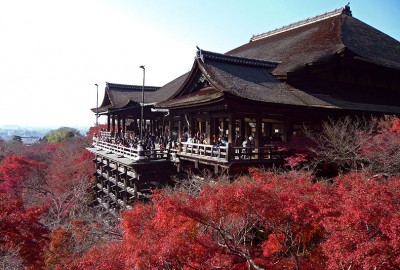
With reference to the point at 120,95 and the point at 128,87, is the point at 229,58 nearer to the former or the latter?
the point at 120,95

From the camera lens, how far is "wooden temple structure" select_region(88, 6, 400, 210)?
14.9 metres

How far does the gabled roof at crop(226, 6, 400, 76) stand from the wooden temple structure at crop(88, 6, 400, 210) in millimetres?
106

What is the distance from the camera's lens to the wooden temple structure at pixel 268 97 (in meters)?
14.9

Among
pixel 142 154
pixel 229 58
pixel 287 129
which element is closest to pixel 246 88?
pixel 287 129

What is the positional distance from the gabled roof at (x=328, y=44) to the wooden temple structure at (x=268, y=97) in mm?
106

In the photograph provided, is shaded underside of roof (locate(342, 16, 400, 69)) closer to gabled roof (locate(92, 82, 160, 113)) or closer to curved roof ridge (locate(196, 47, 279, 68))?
curved roof ridge (locate(196, 47, 279, 68))

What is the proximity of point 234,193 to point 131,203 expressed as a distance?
46.3 ft

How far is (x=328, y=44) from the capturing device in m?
20.5

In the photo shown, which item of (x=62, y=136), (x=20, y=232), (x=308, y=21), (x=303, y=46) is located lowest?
(x=62, y=136)

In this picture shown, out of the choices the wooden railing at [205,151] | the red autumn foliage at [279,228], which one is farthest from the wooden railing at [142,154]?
the red autumn foliage at [279,228]

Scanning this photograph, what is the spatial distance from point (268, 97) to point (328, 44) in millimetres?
8579

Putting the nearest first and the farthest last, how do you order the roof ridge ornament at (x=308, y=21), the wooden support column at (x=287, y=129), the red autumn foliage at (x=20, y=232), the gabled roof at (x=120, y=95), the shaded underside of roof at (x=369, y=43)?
the red autumn foliage at (x=20, y=232) < the wooden support column at (x=287, y=129) < the shaded underside of roof at (x=369, y=43) < the roof ridge ornament at (x=308, y=21) < the gabled roof at (x=120, y=95)

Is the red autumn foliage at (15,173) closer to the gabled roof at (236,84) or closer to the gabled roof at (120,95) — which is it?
the gabled roof at (120,95)

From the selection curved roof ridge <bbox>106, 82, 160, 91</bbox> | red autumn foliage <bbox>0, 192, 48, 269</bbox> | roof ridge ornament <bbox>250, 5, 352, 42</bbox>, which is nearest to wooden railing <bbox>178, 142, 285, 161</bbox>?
red autumn foliage <bbox>0, 192, 48, 269</bbox>
